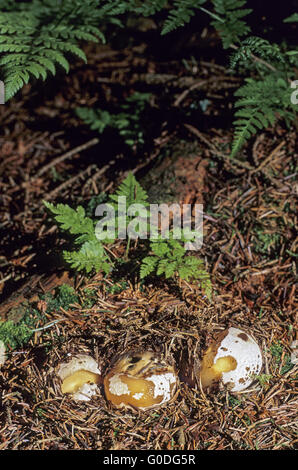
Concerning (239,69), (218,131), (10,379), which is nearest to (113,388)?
(10,379)

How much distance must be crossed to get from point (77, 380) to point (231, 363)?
98cm

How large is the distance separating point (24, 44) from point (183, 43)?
205 centimetres

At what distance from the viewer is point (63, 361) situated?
8.41 ft

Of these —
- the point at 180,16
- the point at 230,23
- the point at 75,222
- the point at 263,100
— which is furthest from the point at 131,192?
the point at 230,23

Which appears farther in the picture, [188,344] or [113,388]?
[188,344]

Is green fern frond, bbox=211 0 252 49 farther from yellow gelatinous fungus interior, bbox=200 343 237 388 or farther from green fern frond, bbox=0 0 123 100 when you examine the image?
yellow gelatinous fungus interior, bbox=200 343 237 388

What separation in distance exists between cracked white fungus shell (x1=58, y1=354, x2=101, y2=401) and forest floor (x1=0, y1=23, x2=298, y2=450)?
5cm

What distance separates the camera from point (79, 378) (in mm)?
2490

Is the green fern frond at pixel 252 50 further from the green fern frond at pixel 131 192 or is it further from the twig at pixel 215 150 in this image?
the green fern frond at pixel 131 192

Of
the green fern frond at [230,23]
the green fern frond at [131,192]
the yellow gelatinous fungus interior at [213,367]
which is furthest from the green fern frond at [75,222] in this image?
the green fern frond at [230,23]

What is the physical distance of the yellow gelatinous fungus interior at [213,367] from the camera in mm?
2498

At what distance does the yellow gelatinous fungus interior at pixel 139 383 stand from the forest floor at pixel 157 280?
101mm
